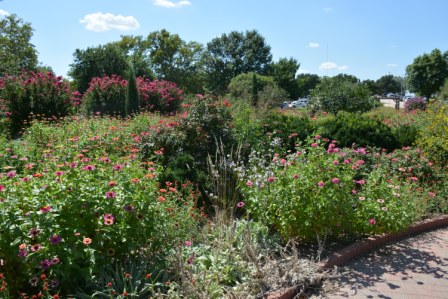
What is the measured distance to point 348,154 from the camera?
6.09 meters

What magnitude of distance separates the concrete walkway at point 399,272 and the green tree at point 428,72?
1547 inches

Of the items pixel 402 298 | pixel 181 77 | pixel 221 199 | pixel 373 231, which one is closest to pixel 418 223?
pixel 373 231

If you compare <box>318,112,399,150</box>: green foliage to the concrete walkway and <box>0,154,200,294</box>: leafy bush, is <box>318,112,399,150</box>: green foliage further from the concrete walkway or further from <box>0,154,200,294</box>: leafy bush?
<box>0,154,200,294</box>: leafy bush

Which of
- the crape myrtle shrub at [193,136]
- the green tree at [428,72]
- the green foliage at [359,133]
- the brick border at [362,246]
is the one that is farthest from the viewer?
the green tree at [428,72]

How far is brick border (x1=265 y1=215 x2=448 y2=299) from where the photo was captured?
3.27 meters

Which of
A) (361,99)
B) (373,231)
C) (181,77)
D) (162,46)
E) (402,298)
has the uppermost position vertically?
(162,46)

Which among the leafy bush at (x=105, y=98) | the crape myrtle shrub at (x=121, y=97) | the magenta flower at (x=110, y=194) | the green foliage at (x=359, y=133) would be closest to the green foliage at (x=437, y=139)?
the green foliage at (x=359, y=133)

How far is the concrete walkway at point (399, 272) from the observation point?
11.4ft

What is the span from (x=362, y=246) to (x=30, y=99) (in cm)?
1169

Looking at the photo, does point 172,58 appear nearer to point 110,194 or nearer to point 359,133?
point 359,133

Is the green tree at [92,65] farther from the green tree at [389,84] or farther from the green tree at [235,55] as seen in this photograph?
the green tree at [389,84]

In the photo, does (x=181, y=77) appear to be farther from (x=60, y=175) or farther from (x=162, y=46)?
(x=60, y=175)

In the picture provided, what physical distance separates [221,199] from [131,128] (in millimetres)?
3821

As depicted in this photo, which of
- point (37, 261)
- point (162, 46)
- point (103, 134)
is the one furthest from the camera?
A: point (162, 46)
